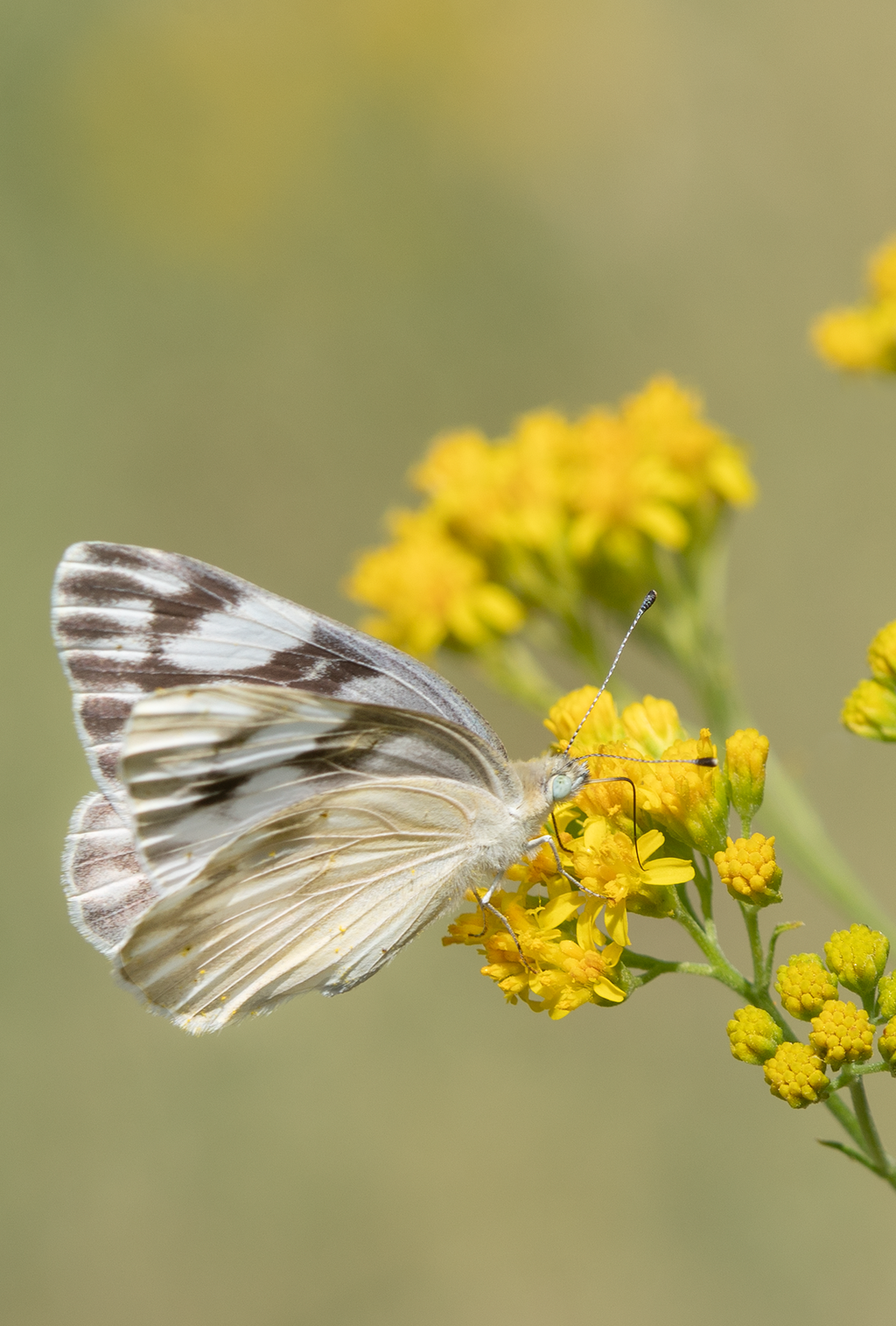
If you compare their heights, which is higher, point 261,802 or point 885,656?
point 885,656

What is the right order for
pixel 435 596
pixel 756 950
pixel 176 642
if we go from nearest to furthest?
1. pixel 756 950
2. pixel 176 642
3. pixel 435 596

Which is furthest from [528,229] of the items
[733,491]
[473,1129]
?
[473,1129]

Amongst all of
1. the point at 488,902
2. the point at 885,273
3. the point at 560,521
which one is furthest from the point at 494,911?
the point at 885,273

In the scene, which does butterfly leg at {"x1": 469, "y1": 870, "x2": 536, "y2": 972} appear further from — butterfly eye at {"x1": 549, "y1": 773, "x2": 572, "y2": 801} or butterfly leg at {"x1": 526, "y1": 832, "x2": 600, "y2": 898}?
butterfly eye at {"x1": 549, "y1": 773, "x2": 572, "y2": 801}

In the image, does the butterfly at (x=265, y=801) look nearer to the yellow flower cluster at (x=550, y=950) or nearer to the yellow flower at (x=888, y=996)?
the yellow flower cluster at (x=550, y=950)

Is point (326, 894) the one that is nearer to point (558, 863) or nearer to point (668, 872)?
point (558, 863)

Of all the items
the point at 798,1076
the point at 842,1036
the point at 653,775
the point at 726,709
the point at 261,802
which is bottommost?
the point at 798,1076

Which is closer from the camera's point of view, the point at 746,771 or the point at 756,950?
the point at 756,950

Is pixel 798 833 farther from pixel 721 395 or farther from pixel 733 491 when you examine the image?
pixel 721 395
